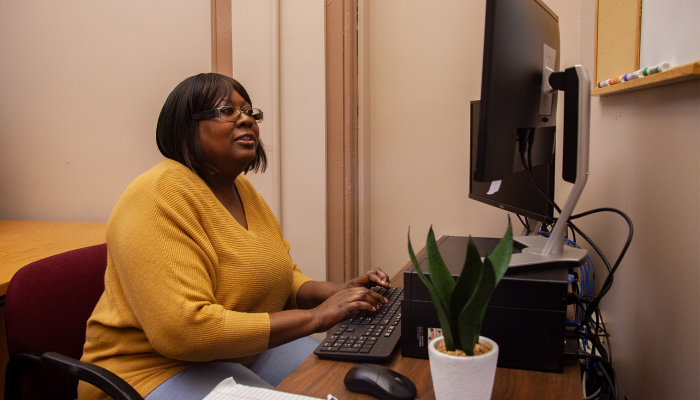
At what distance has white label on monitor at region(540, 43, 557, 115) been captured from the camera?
101 centimetres

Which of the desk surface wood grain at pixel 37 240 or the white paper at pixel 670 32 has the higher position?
the white paper at pixel 670 32

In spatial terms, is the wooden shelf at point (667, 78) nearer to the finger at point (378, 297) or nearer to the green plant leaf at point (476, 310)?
the green plant leaf at point (476, 310)

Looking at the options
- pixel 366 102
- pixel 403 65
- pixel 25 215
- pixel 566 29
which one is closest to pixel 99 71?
pixel 25 215

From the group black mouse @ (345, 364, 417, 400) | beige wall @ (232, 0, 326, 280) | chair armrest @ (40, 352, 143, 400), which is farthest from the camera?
beige wall @ (232, 0, 326, 280)

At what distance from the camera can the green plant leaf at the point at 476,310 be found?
0.57m

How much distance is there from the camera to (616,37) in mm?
1266

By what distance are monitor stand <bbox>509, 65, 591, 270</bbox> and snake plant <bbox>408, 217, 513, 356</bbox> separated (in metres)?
0.30

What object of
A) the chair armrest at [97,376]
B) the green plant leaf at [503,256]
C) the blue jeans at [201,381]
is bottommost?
the blue jeans at [201,381]

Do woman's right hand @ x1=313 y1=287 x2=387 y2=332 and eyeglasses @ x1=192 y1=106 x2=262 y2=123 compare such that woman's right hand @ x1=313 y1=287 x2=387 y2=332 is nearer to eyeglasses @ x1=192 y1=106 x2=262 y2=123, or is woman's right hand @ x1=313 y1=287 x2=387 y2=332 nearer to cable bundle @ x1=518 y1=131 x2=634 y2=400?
cable bundle @ x1=518 y1=131 x2=634 y2=400

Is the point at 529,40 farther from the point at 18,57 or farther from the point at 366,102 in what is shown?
the point at 18,57

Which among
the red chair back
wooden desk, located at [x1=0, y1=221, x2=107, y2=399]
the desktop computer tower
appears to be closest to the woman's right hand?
the desktop computer tower

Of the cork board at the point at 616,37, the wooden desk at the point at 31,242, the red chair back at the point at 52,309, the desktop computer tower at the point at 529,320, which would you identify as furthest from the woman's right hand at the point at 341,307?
the wooden desk at the point at 31,242

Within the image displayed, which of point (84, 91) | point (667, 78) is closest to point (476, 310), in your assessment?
point (667, 78)

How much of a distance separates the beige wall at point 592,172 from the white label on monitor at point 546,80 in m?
0.19
